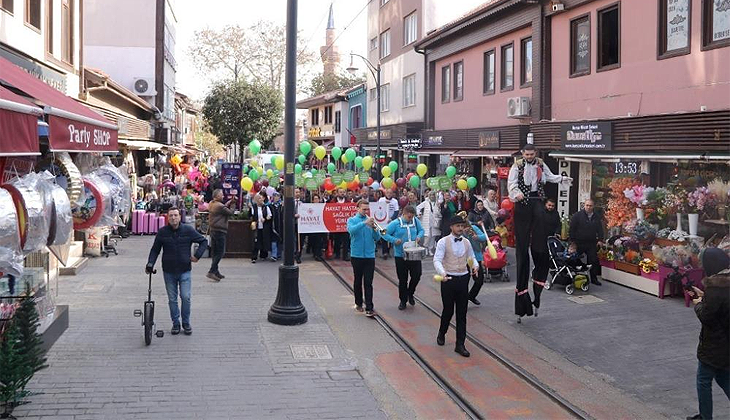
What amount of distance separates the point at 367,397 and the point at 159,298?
6236 millimetres

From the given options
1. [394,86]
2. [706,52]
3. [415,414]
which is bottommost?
[415,414]

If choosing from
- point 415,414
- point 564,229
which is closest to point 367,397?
point 415,414

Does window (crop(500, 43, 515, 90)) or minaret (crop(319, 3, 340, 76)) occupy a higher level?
minaret (crop(319, 3, 340, 76))

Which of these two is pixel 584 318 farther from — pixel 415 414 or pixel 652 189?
pixel 415 414

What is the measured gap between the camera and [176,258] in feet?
33.3

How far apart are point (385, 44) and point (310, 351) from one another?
27.7 meters

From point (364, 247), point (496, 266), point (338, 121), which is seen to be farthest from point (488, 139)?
point (338, 121)

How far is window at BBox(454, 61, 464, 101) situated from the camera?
2506 centimetres

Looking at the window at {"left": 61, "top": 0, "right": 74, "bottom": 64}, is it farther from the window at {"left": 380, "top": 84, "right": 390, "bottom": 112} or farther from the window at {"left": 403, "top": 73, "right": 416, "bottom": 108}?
the window at {"left": 380, "top": 84, "right": 390, "bottom": 112}

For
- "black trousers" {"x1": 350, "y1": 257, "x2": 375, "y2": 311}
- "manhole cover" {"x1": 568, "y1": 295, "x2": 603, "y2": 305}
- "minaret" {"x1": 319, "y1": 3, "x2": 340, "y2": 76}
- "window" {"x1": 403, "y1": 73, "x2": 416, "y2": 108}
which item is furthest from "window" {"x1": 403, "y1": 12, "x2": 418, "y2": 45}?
"minaret" {"x1": 319, "y1": 3, "x2": 340, "y2": 76}

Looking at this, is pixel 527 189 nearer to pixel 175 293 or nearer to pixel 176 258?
pixel 176 258

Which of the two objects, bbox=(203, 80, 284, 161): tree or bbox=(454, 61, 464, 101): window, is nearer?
bbox=(454, 61, 464, 101): window

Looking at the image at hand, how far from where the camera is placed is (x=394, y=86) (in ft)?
110

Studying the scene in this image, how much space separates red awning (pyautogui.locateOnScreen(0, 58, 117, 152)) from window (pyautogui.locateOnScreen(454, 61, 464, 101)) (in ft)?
52.7
